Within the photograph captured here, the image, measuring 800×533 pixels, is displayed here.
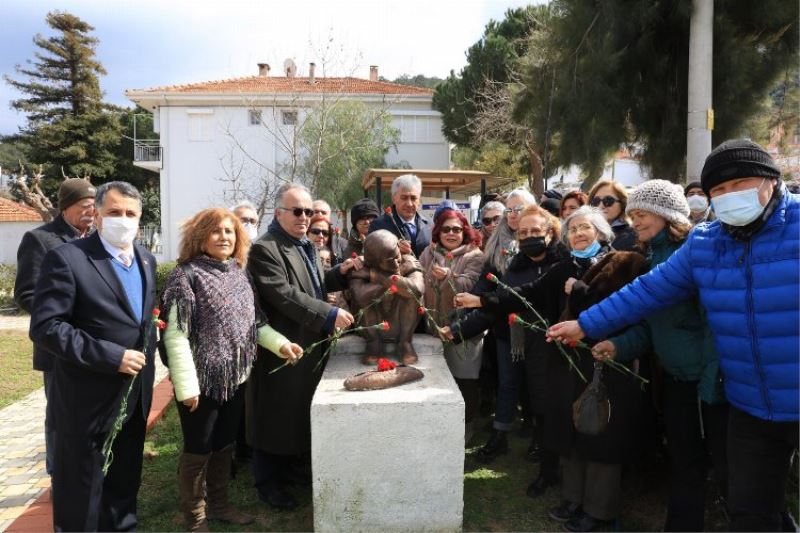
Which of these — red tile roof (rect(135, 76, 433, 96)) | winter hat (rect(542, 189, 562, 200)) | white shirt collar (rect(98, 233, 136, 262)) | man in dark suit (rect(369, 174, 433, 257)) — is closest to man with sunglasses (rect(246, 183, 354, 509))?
white shirt collar (rect(98, 233, 136, 262))

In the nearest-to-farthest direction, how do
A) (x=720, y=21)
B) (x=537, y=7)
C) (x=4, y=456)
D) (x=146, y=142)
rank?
(x=4, y=456) < (x=720, y=21) < (x=537, y=7) < (x=146, y=142)

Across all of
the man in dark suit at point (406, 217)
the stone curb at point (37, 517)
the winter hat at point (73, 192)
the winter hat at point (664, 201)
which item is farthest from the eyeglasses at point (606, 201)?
the stone curb at point (37, 517)

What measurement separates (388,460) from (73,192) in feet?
9.17

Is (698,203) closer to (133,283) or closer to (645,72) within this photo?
(133,283)

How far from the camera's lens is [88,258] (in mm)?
2738

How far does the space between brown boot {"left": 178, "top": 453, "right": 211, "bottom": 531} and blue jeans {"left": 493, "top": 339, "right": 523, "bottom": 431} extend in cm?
220

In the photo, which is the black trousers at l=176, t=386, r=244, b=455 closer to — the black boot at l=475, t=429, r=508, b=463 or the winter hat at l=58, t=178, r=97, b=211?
the winter hat at l=58, t=178, r=97, b=211

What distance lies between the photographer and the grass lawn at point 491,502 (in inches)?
136

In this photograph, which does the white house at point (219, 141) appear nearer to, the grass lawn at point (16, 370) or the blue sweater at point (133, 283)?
the grass lawn at point (16, 370)

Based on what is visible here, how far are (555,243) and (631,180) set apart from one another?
31.0 metres

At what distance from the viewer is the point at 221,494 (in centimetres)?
347

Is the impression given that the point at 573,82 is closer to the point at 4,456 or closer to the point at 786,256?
the point at 786,256

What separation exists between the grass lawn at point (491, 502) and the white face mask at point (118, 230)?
6.00 feet

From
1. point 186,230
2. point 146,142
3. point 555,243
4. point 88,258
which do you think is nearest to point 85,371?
point 88,258
